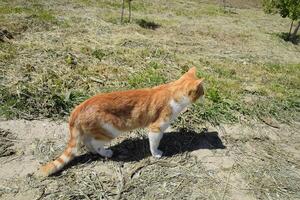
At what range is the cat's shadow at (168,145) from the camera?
5299 mm

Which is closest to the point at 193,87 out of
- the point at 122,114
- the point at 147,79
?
the point at 122,114

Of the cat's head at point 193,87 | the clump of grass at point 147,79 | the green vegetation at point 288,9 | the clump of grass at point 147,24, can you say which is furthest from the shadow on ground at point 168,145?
the green vegetation at point 288,9

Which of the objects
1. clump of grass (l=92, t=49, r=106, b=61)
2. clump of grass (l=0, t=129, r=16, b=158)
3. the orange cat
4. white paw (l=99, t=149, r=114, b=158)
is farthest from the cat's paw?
clump of grass (l=92, t=49, r=106, b=61)

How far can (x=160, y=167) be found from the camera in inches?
206

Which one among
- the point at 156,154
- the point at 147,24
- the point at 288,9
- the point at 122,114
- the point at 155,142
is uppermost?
the point at 288,9

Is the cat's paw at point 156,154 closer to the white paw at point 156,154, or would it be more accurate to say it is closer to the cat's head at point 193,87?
the white paw at point 156,154

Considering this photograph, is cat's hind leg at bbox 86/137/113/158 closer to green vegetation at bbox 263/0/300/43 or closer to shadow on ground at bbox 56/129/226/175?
shadow on ground at bbox 56/129/226/175

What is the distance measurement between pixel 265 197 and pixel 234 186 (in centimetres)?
43

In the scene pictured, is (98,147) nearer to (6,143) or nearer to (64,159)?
(64,159)

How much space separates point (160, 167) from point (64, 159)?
4.55 feet

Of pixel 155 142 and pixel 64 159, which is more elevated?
pixel 155 142

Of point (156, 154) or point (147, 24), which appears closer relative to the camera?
point (156, 154)

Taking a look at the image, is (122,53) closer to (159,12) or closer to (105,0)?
(159,12)

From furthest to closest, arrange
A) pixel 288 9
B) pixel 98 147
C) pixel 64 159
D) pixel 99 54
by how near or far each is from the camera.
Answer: pixel 288 9, pixel 99 54, pixel 98 147, pixel 64 159
